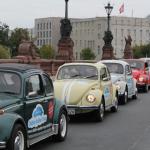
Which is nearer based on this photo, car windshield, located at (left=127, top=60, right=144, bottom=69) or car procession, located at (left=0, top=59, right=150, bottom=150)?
car procession, located at (left=0, top=59, right=150, bottom=150)

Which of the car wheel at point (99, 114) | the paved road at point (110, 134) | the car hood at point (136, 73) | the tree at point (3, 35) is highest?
the tree at point (3, 35)

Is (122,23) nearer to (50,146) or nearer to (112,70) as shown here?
(112,70)

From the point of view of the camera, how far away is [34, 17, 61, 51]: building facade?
181375 mm

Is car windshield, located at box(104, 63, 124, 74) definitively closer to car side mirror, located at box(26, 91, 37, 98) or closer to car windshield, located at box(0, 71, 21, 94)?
car side mirror, located at box(26, 91, 37, 98)

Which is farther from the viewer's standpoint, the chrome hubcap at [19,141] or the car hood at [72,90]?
the car hood at [72,90]

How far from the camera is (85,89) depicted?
48.1 ft

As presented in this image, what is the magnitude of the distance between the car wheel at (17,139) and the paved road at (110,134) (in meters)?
1.44

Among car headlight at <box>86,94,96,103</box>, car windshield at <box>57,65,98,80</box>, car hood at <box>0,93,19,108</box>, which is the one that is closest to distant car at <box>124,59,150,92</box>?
car windshield at <box>57,65,98,80</box>

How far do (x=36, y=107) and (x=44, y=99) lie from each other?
0.50m

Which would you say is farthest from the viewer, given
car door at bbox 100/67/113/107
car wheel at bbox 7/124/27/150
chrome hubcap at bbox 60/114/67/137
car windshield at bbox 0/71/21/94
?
car door at bbox 100/67/113/107

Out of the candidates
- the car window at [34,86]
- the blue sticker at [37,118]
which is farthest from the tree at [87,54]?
the blue sticker at [37,118]

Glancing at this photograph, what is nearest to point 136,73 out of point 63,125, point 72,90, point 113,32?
point 72,90

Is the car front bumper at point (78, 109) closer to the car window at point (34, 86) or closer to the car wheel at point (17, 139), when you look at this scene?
the car window at point (34, 86)

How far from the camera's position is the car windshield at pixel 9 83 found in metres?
9.33
